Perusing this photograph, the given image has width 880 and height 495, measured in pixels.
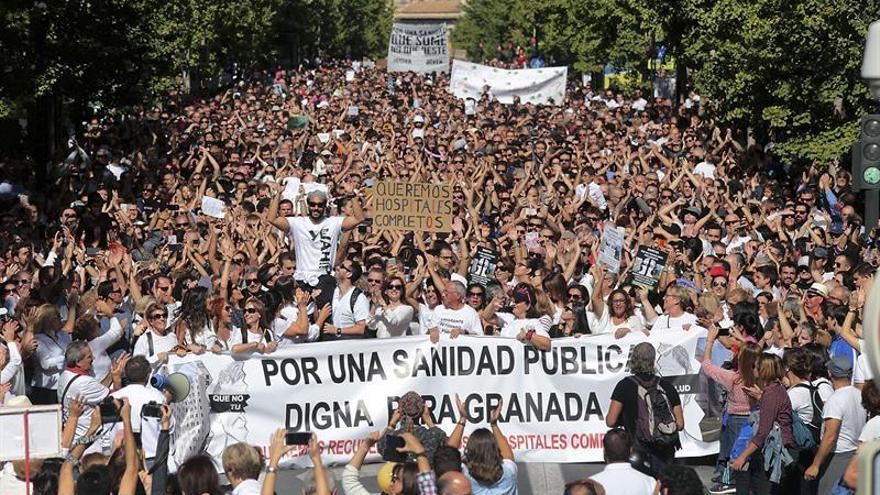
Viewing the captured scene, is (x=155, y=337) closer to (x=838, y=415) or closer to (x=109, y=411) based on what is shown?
(x=109, y=411)

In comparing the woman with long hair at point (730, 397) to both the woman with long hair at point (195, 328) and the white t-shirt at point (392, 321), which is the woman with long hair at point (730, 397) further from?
the woman with long hair at point (195, 328)

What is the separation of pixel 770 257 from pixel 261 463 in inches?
357

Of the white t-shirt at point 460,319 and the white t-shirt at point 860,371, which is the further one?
the white t-shirt at point 460,319

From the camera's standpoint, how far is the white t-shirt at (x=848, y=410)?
9.48 meters

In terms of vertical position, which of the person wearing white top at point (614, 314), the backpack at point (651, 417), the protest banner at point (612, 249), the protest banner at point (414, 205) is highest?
the protest banner at point (414, 205)

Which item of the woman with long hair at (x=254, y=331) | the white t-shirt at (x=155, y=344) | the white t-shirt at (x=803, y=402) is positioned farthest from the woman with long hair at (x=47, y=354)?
the white t-shirt at (x=803, y=402)

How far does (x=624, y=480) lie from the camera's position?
7711mm

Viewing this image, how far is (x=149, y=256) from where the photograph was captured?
17.5 metres

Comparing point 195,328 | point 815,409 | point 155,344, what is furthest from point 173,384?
point 815,409

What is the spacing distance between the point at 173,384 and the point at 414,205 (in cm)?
646

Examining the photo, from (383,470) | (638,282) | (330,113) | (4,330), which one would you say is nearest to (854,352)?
(638,282)

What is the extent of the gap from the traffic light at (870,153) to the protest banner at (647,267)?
1.95 meters

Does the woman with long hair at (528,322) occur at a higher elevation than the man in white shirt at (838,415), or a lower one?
higher

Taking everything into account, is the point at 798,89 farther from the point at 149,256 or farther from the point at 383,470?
the point at 383,470
